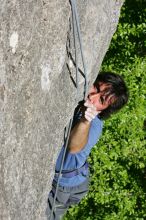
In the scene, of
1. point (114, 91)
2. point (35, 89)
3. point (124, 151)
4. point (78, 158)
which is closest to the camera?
point (35, 89)

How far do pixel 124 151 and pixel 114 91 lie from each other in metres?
3.40

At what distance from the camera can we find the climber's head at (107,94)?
4.23m

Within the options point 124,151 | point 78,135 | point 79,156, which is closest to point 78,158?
point 79,156

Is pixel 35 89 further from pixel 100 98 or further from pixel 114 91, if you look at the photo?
pixel 114 91

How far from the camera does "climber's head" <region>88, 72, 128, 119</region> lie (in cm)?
423

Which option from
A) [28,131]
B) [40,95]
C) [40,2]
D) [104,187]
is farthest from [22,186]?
[104,187]

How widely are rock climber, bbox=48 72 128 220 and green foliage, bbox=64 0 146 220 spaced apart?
304 centimetres

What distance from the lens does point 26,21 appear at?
9.00ft

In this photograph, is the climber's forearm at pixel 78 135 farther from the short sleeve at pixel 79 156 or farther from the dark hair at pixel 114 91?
the dark hair at pixel 114 91

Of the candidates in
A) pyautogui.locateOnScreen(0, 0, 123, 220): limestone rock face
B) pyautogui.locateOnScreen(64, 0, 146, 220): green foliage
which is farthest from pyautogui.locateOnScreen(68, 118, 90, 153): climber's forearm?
pyautogui.locateOnScreen(64, 0, 146, 220): green foliage

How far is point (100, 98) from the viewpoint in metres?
4.23

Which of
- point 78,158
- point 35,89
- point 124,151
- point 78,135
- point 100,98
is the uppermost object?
point 35,89

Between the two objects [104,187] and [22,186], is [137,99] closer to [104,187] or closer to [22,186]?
[104,187]

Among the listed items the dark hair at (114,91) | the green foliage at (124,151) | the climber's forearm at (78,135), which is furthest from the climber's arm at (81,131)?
the green foliage at (124,151)
